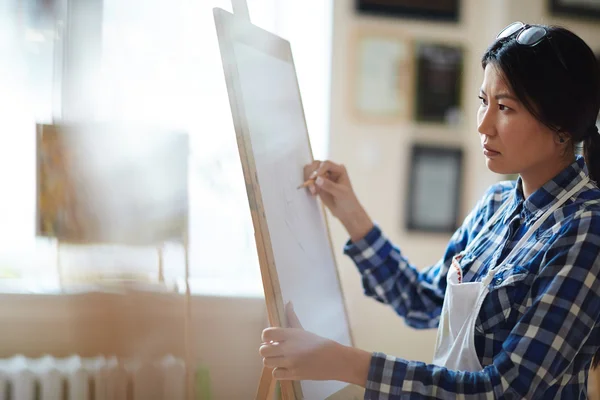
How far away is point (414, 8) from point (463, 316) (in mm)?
1537

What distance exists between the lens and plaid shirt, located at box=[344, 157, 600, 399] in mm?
853

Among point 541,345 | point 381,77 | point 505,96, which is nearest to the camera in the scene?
point 541,345

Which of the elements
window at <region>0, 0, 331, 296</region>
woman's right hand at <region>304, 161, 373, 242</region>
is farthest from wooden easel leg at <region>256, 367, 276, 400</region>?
window at <region>0, 0, 331, 296</region>

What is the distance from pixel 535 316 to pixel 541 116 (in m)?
0.31

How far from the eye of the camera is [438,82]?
7.48 ft

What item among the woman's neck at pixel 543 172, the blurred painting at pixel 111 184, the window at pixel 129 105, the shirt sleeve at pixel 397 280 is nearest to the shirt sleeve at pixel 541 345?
the woman's neck at pixel 543 172

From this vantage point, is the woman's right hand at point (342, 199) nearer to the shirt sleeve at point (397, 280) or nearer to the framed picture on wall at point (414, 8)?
the shirt sleeve at point (397, 280)

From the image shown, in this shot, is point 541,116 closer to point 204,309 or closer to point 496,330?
point 496,330

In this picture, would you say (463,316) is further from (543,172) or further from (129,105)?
(129,105)

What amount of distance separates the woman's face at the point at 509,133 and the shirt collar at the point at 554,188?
0.09 ft

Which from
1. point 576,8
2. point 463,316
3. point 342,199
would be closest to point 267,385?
point 463,316

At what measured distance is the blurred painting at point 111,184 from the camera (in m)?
1.69

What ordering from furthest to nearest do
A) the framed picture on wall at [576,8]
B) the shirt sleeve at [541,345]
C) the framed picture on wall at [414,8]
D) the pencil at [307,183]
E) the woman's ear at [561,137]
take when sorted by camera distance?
the framed picture on wall at [576,8] < the framed picture on wall at [414,8] < the pencil at [307,183] < the woman's ear at [561,137] < the shirt sleeve at [541,345]

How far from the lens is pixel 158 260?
5.99ft
